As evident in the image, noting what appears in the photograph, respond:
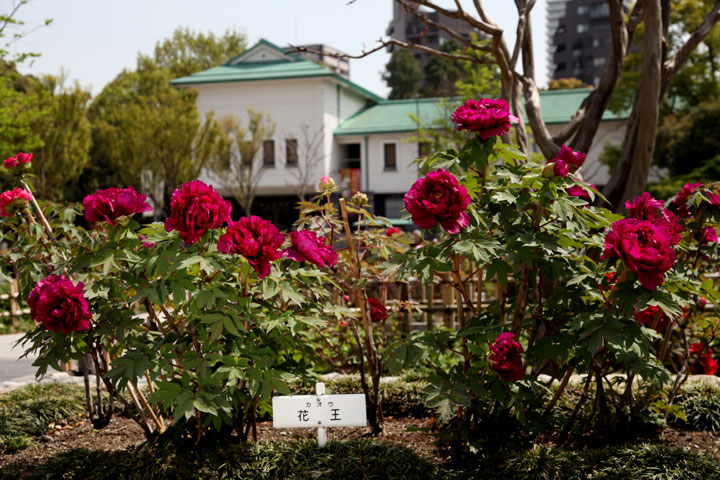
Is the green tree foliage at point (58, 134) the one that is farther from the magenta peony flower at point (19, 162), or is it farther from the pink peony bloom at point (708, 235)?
the pink peony bloom at point (708, 235)

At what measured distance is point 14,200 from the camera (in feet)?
12.8

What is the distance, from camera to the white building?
94.3ft

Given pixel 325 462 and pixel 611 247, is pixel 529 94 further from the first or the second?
pixel 325 462

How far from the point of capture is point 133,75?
31172 mm

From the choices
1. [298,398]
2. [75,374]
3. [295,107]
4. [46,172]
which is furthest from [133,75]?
[298,398]

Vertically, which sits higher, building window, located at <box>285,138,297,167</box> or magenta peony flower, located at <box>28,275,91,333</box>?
building window, located at <box>285,138,297,167</box>

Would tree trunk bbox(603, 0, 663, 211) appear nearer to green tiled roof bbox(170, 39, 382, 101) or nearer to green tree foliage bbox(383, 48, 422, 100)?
Answer: green tiled roof bbox(170, 39, 382, 101)

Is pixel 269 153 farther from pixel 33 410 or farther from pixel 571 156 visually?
pixel 571 156

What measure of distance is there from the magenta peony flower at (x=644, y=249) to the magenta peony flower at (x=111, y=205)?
2.07m

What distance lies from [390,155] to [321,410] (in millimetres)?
26706

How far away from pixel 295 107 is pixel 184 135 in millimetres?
5512

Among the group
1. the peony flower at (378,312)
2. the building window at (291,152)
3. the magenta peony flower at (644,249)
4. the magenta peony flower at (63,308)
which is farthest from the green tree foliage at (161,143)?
the magenta peony flower at (644,249)

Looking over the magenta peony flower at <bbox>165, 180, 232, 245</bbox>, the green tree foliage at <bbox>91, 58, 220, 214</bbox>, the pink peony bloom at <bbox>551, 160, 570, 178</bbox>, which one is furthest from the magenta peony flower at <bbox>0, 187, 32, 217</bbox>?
the green tree foliage at <bbox>91, 58, 220, 214</bbox>

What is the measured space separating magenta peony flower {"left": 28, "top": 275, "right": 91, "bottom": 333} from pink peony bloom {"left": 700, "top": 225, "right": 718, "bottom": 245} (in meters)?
3.14
